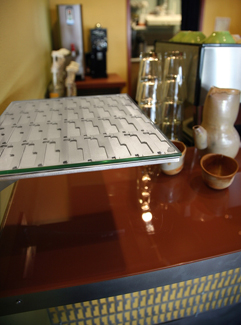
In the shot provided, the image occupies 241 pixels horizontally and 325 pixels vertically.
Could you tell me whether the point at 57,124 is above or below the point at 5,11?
below

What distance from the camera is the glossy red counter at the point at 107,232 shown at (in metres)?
0.57

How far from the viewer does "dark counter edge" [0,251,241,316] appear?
0.54 metres

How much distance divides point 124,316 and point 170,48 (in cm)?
142

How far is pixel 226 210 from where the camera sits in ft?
2.48

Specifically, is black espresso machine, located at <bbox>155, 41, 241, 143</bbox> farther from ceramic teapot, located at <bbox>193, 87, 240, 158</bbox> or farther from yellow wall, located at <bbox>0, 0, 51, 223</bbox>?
yellow wall, located at <bbox>0, 0, 51, 223</bbox>

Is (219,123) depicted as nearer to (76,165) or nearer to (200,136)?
(200,136)

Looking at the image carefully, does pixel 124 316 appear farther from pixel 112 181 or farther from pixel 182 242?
pixel 112 181

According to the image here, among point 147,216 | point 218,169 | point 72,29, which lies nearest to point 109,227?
→ point 147,216

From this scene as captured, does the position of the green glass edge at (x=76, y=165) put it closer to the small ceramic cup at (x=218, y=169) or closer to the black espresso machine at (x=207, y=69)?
the small ceramic cup at (x=218, y=169)

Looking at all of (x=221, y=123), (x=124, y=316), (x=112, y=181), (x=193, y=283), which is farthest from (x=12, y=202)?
(x=221, y=123)

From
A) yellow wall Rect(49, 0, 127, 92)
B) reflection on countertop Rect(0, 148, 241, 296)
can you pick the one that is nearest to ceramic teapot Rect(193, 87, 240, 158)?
reflection on countertop Rect(0, 148, 241, 296)

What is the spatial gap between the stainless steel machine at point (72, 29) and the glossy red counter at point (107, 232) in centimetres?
192

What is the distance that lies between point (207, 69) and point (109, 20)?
6.96 feet

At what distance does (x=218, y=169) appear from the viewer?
0.90m
